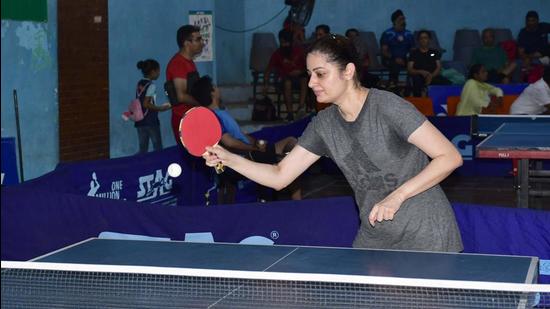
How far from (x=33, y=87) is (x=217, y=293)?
258 inches

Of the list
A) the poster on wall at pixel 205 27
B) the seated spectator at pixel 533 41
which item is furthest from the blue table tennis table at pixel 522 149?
the seated spectator at pixel 533 41

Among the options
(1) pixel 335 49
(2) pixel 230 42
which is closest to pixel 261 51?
(2) pixel 230 42

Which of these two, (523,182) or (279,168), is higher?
(279,168)

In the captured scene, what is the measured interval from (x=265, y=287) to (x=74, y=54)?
740 centimetres

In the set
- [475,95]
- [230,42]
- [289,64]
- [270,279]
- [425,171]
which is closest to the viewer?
[270,279]

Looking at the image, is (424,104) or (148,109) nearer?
(148,109)

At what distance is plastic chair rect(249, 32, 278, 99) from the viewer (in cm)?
1733

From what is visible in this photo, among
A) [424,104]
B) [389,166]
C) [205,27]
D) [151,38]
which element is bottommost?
[424,104]

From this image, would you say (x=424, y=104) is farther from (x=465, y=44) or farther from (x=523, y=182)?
(x=523, y=182)

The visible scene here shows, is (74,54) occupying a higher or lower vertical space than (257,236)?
higher

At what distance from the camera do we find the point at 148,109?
36.4ft

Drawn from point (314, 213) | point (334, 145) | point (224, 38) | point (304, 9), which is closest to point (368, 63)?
point (304, 9)

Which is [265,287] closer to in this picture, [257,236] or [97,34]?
[257,236]

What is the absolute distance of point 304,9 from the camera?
16.9 metres
